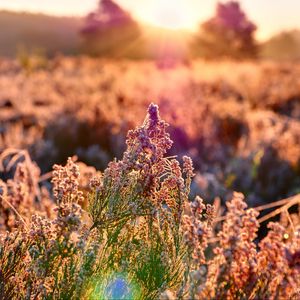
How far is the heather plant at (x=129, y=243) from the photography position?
199 cm

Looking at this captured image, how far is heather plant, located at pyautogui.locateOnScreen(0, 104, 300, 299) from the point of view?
1.99m

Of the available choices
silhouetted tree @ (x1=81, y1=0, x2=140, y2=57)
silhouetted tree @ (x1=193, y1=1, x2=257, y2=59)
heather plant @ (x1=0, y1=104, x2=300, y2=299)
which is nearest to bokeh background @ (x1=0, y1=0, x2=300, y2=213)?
heather plant @ (x1=0, y1=104, x2=300, y2=299)

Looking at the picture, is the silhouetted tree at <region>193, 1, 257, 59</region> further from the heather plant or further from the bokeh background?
the heather plant

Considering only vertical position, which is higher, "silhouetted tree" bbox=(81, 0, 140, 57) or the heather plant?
"silhouetted tree" bbox=(81, 0, 140, 57)

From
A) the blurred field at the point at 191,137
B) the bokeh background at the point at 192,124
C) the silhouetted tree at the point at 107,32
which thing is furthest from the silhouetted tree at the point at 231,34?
the blurred field at the point at 191,137

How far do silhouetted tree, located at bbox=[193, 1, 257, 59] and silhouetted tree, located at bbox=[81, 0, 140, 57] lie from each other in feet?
30.4

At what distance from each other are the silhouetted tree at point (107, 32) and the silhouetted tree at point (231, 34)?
9260mm

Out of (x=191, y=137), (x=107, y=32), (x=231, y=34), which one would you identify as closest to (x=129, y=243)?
(x=191, y=137)

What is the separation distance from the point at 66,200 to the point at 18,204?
111cm

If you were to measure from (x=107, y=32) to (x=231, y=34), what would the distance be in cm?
1523

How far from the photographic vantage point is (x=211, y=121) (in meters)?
8.91

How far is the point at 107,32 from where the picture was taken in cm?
6394

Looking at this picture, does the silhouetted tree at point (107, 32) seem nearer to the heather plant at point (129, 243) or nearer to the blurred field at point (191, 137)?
the blurred field at point (191, 137)

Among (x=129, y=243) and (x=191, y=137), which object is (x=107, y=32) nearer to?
(x=191, y=137)
